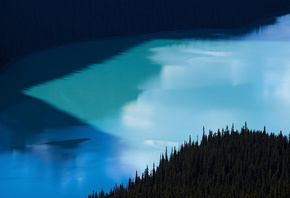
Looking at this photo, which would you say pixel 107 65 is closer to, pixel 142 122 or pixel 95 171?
pixel 142 122

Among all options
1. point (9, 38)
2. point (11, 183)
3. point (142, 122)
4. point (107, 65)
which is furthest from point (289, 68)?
point (11, 183)

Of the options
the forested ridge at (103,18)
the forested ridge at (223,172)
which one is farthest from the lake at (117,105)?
the forested ridge at (223,172)

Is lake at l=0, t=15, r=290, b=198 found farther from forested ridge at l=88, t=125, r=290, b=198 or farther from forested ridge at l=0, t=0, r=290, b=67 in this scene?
forested ridge at l=88, t=125, r=290, b=198

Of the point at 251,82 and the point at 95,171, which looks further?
the point at 251,82

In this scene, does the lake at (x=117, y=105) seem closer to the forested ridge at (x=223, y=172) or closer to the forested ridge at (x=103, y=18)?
the forested ridge at (x=103, y=18)

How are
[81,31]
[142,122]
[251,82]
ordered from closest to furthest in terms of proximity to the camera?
[142,122] → [251,82] → [81,31]

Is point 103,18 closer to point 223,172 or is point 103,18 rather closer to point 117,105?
point 117,105

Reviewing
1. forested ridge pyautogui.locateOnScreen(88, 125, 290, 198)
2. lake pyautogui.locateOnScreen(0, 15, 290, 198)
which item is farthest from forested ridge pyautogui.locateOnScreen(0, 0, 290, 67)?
forested ridge pyautogui.locateOnScreen(88, 125, 290, 198)
